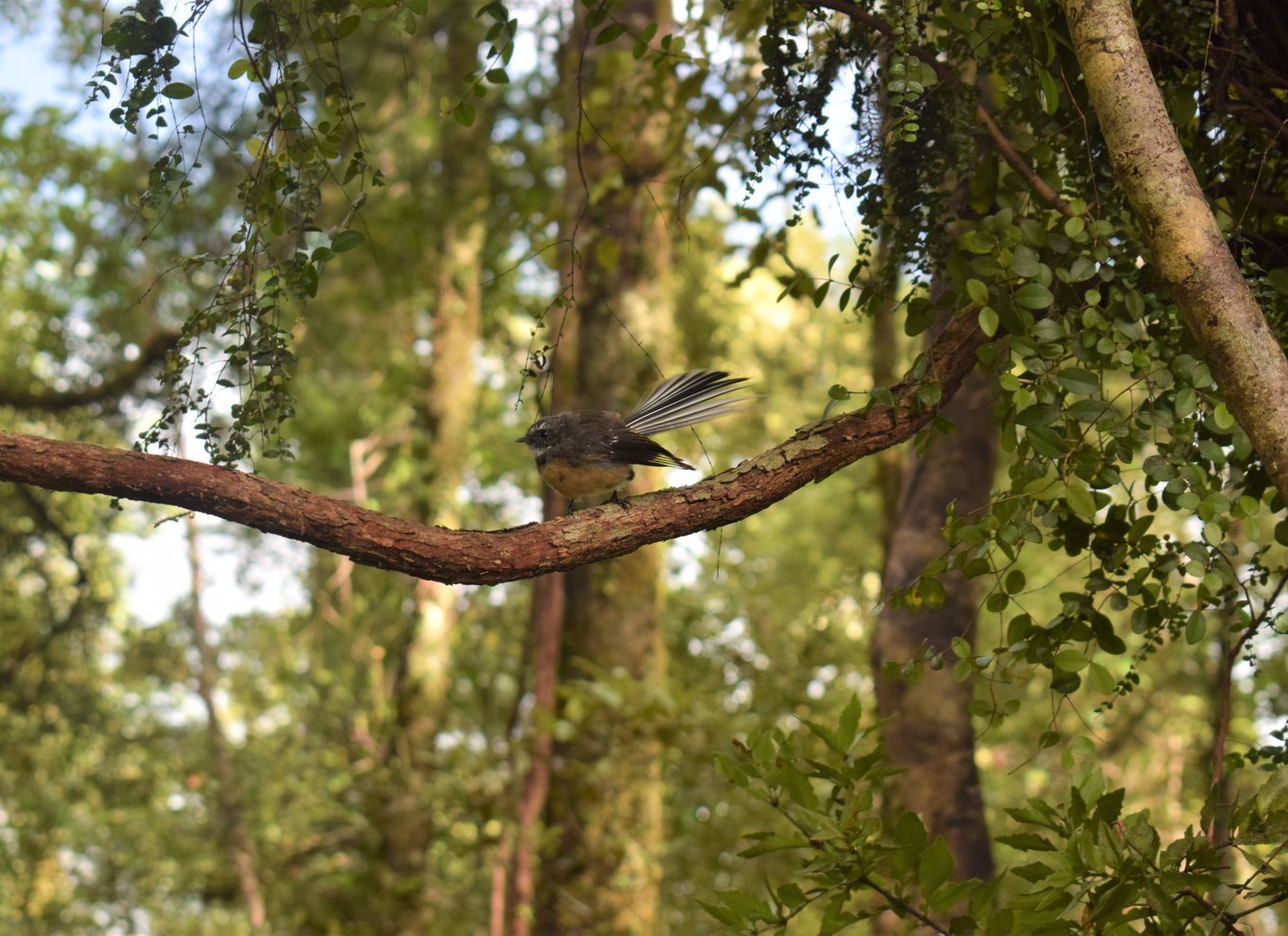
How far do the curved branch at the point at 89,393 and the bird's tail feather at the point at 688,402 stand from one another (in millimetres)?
6879

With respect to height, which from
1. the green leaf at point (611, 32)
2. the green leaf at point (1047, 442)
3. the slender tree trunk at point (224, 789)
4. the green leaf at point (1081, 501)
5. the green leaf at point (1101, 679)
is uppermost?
the slender tree trunk at point (224, 789)

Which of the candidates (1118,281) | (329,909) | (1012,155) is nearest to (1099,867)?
(1118,281)

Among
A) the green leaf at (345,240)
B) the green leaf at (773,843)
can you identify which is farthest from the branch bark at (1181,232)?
the green leaf at (345,240)

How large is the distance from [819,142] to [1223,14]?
79 centimetres

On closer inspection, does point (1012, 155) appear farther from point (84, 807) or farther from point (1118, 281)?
point (84, 807)

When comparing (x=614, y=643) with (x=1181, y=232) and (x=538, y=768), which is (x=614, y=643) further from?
(x=1181, y=232)

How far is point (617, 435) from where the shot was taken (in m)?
3.72

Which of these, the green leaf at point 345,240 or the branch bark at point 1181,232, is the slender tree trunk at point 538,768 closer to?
the green leaf at point 345,240

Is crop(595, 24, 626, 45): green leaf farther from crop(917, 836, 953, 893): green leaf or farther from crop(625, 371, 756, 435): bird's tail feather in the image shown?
crop(917, 836, 953, 893): green leaf

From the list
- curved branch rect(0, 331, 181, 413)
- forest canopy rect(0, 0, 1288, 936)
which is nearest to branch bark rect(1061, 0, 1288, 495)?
forest canopy rect(0, 0, 1288, 936)

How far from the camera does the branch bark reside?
5.79 feet

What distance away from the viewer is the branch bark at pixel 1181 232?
1.77 m

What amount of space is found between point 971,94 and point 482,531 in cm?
131

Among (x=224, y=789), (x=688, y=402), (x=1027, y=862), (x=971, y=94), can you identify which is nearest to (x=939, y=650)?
(x=688, y=402)
